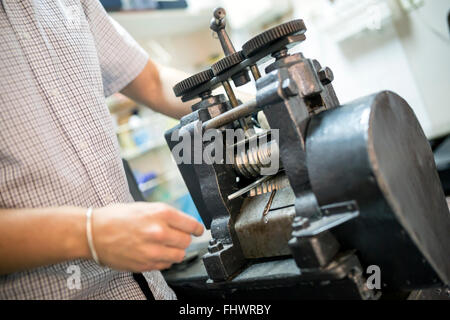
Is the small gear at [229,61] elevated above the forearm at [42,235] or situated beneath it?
elevated above

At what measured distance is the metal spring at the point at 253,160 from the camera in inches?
32.1

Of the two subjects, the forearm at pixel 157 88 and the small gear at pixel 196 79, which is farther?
the forearm at pixel 157 88

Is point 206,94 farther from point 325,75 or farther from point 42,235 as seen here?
point 42,235

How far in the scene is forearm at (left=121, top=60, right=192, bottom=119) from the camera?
1.28 m

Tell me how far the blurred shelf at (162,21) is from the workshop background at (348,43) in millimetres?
15

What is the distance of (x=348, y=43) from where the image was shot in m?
2.88

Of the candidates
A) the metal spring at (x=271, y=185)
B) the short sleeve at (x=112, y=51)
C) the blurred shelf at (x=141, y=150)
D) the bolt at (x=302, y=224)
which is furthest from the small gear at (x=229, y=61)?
the blurred shelf at (x=141, y=150)

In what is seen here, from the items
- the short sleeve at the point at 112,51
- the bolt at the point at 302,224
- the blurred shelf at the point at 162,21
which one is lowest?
the bolt at the point at 302,224

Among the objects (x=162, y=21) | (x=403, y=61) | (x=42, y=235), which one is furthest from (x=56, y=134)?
(x=162, y=21)

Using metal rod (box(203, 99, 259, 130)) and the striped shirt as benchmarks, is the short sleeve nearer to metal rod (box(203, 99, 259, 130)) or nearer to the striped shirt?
the striped shirt

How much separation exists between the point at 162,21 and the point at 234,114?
3770 millimetres

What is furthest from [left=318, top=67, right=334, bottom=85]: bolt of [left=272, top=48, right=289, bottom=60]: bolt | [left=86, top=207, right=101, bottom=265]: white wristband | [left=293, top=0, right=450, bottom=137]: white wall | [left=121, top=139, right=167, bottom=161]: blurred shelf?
[left=121, top=139, right=167, bottom=161]: blurred shelf

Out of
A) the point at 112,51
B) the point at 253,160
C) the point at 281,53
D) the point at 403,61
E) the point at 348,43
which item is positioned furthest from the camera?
the point at 348,43

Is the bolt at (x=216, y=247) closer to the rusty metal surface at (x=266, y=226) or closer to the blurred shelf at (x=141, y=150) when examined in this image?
the rusty metal surface at (x=266, y=226)
